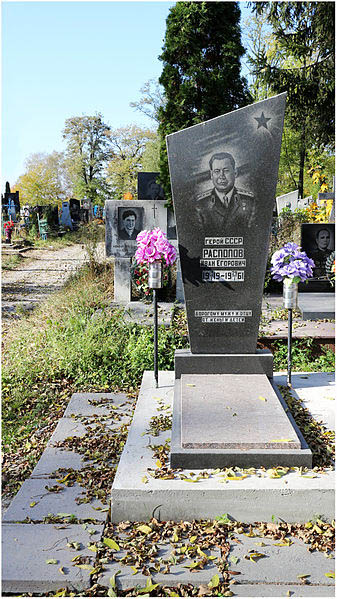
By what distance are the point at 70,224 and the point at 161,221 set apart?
2089 centimetres

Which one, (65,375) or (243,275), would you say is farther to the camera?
(65,375)

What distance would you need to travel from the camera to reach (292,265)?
533 centimetres

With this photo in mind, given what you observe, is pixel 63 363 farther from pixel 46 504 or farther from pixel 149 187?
pixel 149 187

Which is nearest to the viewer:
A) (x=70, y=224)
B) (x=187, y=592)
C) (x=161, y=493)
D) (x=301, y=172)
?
(x=187, y=592)

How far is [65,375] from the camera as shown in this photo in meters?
6.13

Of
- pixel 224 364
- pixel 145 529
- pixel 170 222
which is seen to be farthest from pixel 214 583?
pixel 170 222

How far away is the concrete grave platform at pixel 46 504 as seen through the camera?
11.2ft

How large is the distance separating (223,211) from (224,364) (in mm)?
1389

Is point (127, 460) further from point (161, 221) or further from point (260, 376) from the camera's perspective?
point (161, 221)

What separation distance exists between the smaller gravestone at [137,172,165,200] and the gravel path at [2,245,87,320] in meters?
1.82

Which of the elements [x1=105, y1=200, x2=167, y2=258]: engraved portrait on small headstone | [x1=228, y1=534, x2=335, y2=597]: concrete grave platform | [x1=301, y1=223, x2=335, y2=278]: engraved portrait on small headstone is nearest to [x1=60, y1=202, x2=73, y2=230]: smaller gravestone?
[x1=105, y1=200, x2=167, y2=258]: engraved portrait on small headstone

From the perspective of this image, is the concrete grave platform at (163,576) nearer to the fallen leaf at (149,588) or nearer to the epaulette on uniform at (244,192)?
the fallen leaf at (149,588)

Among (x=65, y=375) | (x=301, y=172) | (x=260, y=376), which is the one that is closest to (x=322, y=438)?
(x=260, y=376)

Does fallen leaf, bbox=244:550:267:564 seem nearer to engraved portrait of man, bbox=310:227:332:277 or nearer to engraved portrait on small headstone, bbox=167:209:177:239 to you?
engraved portrait on small headstone, bbox=167:209:177:239
